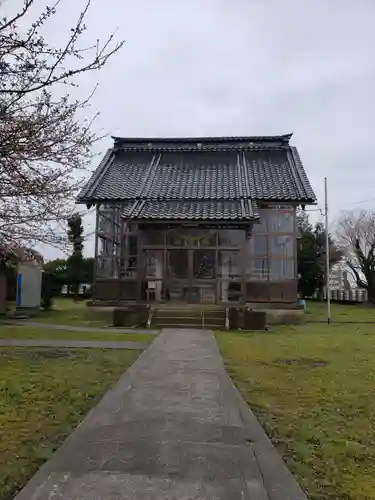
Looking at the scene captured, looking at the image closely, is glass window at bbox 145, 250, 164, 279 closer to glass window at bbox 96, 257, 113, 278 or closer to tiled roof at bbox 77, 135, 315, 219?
tiled roof at bbox 77, 135, 315, 219

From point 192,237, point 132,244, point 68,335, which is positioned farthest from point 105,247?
point 68,335

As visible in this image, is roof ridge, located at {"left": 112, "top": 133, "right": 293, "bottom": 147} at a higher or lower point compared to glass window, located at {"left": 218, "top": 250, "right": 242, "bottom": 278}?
higher

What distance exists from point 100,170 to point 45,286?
591cm

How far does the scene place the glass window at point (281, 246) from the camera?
59.2 ft

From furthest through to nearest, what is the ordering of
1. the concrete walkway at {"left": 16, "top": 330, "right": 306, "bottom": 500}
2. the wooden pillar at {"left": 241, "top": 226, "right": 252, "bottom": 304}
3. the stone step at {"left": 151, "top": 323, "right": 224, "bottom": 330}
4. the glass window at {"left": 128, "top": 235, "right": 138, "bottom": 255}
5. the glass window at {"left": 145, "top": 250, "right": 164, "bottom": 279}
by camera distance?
1. the glass window at {"left": 128, "top": 235, "right": 138, "bottom": 255}
2. the glass window at {"left": 145, "top": 250, "right": 164, "bottom": 279}
3. the wooden pillar at {"left": 241, "top": 226, "right": 252, "bottom": 304}
4. the stone step at {"left": 151, "top": 323, "right": 224, "bottom": 330}
5. the concrete walkway at {"left": 16, "top": 330, "right": 306, "bottom": 500}

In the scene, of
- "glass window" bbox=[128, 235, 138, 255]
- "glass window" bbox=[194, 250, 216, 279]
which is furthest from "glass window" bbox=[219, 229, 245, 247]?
"glass window" bbox=[128, 235, 138, 255]

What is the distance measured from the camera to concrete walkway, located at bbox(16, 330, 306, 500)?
279 centimetres

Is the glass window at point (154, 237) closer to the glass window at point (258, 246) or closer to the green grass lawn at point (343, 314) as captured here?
the glass window at point (258, 246)

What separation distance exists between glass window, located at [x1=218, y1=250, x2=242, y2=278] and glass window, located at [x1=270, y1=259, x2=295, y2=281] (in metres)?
1.38

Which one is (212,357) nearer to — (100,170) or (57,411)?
(57,411)

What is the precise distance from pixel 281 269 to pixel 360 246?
18716mm

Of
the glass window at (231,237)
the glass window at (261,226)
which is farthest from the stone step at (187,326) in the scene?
the glass window at (261,226)

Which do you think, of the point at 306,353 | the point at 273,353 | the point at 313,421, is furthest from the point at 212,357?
the point at 313,421

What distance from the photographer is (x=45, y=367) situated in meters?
7.18
